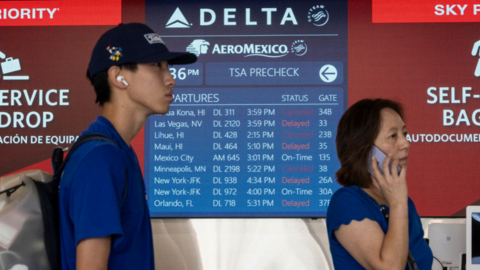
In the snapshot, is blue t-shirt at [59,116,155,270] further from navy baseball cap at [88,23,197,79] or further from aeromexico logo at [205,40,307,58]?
aeromexico logo at [205,40,307,58]

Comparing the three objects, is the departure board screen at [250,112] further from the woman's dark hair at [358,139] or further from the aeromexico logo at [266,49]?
the woman's dark hair at [358,139]

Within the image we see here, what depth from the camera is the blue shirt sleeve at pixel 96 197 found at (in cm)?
109

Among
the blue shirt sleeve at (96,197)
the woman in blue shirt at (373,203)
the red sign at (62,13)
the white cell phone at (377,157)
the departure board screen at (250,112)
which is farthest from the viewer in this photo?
the red sign at (62,13)

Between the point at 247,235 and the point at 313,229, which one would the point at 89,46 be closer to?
the point at 247,235

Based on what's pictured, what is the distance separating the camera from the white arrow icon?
10.6 feet

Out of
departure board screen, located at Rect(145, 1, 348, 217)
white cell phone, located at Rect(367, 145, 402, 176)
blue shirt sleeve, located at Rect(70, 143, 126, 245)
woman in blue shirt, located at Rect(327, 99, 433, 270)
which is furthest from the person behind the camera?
departure board screen, located at Rect(145, 1, 348, 217)

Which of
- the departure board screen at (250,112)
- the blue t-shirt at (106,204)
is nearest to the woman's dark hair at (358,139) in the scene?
the blue t-shirt at (106,204)

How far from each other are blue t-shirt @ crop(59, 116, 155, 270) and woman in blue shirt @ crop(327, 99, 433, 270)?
1.82 feet

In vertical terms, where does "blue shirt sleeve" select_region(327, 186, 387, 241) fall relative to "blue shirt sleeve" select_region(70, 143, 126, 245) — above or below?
below

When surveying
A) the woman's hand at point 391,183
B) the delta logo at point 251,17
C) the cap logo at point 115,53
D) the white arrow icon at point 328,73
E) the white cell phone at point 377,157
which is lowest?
the woman's hand at point 391,183

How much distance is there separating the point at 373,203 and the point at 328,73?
1771 millimetres

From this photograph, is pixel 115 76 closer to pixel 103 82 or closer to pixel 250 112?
pixel 103 82

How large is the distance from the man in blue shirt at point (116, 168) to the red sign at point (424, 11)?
2.13m

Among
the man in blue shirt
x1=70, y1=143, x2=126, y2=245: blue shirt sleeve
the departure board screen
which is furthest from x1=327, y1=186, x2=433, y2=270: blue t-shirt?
the departure board screen
